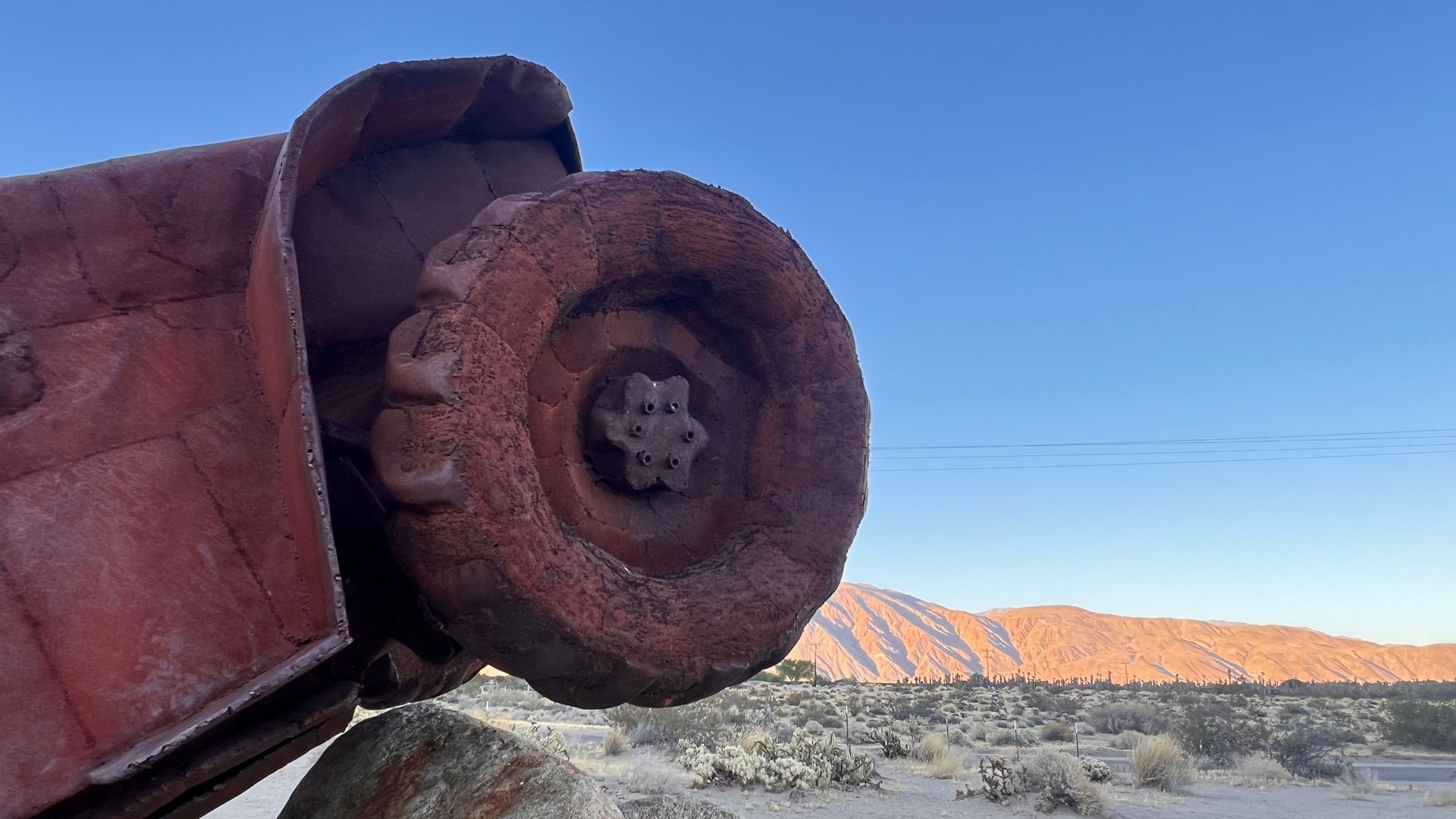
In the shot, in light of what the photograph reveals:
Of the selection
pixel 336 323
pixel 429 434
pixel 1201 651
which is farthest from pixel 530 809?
pixel 1201 651

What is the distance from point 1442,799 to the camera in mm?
11133

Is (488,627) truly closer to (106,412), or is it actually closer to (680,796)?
(106,412)

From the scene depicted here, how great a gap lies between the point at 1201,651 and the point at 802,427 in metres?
91.4

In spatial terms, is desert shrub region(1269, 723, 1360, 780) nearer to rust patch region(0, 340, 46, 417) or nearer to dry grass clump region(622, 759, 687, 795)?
dry grass clump region(622, 759, 687, 795)

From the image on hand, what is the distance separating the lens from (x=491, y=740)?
3.12 m

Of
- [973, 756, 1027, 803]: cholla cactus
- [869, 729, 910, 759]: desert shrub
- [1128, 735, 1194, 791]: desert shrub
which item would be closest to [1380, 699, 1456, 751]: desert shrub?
[1128, 735, 1194, 791]: desert shrub

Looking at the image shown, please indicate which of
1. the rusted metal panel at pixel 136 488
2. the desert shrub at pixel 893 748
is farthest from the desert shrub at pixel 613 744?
the rusted metal panel at pixel 136 488

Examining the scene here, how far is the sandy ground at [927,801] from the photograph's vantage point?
32.5 feet

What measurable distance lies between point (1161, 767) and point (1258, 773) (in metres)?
2.70

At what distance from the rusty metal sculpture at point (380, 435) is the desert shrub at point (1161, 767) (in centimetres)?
1144

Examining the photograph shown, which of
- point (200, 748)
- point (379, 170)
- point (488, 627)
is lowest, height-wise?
point (200, 748)

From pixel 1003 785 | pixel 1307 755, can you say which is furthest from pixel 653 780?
pixel 1307 755

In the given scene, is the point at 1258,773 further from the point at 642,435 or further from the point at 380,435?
the point at 380,435

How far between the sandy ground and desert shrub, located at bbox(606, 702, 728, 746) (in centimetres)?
214
